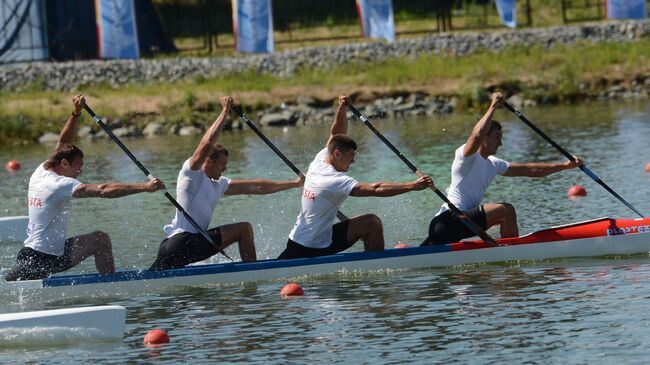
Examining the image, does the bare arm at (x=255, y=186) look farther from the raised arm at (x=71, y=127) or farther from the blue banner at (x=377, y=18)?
the blue banner at (x=377, y=18)

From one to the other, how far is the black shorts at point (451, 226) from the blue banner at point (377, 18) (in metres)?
24.8

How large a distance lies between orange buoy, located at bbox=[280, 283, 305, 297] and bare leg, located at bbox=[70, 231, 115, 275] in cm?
192

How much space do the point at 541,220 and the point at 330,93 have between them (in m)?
17.7

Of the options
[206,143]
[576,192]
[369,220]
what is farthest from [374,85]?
[206,143]

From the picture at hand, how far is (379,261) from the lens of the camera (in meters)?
15.0

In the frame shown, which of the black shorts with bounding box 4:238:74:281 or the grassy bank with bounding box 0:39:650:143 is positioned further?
the grassy bank with bounding box 0:39:650:143

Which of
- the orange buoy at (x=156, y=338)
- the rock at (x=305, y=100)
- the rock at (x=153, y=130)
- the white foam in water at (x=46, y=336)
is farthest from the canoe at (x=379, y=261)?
the rock at (x=305, y=100)

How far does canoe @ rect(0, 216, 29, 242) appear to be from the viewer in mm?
19344

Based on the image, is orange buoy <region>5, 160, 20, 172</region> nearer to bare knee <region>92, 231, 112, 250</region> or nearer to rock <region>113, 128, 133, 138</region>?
rock <region>113, 128, 133, 138</region>

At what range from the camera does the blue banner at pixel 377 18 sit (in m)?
39.7

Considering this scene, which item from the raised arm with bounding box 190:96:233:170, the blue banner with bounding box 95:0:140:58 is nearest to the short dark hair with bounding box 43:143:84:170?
the raised arm with bounding box 190:96:233:170

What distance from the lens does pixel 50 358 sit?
1199 cm

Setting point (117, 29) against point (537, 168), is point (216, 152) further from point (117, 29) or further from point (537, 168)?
point (117, 29)

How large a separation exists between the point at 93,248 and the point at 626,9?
2931 centimetres
